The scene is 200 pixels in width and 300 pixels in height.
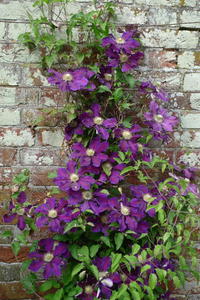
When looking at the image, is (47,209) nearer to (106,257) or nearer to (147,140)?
(106,257)

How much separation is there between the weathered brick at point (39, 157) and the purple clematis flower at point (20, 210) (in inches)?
7.6

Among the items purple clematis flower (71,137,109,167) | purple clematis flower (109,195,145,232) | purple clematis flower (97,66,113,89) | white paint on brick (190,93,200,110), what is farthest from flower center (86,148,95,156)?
white paint on brick (190,93,200,110)

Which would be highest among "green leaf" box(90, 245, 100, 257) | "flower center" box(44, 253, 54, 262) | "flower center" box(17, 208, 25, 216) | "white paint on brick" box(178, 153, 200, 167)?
"white paint on brick" box(178, 153, 200, 167)

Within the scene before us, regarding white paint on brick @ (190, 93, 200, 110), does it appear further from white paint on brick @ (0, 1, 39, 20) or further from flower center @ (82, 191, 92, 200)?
white paint on brick @ (0, 1, 39, 20)

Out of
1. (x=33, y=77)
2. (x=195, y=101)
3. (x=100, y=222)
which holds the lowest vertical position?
(x=100, y=222)

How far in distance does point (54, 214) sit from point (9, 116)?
21.2 inches

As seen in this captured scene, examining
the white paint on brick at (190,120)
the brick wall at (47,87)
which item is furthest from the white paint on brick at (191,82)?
the white paint on brick at (190,120)

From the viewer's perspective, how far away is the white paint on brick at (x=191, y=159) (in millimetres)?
1787

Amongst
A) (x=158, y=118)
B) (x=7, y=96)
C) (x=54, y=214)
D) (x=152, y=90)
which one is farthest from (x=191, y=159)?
(x=7, y=96)

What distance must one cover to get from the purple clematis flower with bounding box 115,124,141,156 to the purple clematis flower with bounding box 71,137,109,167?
90 mm

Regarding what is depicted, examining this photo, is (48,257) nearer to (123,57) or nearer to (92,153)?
(92,153)

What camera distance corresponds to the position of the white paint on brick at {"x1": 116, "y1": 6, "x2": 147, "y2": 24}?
171cm

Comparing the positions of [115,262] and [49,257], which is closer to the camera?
[115,262]

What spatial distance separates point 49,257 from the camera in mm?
1585
